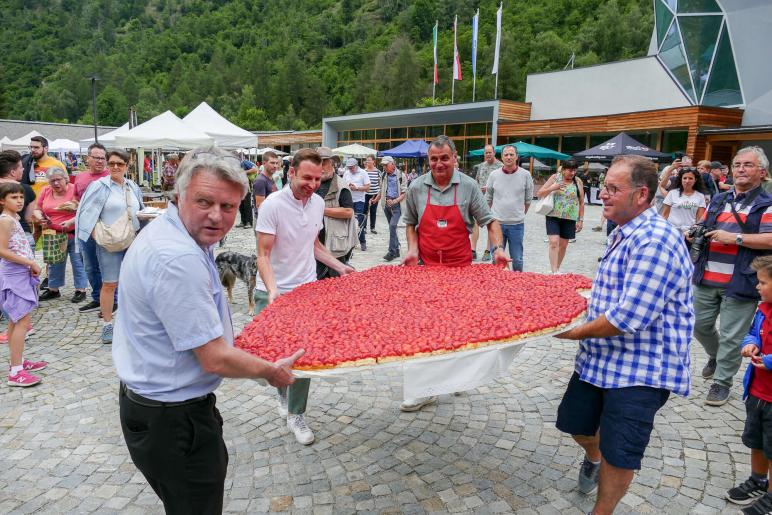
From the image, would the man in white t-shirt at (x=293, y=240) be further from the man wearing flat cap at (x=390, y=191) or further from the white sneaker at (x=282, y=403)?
the man wearing flat cap at (x=390, y=191)

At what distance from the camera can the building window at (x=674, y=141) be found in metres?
25.3

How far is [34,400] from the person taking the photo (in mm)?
4734

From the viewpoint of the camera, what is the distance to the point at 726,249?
462 centimetres

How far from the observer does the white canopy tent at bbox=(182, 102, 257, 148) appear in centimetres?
1641

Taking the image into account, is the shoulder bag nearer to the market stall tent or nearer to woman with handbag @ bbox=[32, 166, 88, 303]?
woman with handbag @ bbox=[32, 166, 88, 303]

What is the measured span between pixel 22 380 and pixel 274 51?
121m

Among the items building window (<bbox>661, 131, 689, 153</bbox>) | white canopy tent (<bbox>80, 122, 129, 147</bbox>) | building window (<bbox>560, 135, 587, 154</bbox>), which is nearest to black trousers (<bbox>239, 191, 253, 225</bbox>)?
white canopy tent (<bbox>80, 122, 129, 147</bbox>)

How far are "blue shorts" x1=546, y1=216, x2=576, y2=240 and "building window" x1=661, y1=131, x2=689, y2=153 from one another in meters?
20.5

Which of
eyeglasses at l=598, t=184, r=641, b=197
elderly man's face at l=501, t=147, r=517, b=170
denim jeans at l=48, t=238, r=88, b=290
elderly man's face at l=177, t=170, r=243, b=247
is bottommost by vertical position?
denim jeans at l=48, t=238, r=88, b=290

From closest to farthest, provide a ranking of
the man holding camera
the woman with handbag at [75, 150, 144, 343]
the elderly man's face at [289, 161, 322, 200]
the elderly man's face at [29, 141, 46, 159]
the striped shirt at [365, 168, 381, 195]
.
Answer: the elderly man's face at [289, 161, 322, 200] → the man holding camera → the woman with handbag at [75, 150, 144, 343] → the elderly man's face at [29, 141, 46, 159] → the striped shirt at [365, 168, 381, 195]

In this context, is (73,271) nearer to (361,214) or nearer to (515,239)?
(361,214)

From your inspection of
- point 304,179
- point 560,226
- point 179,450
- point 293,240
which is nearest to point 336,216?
point 293,240

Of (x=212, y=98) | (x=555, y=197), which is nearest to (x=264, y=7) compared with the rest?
(x=212, y=98)

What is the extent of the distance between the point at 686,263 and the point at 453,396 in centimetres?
276
